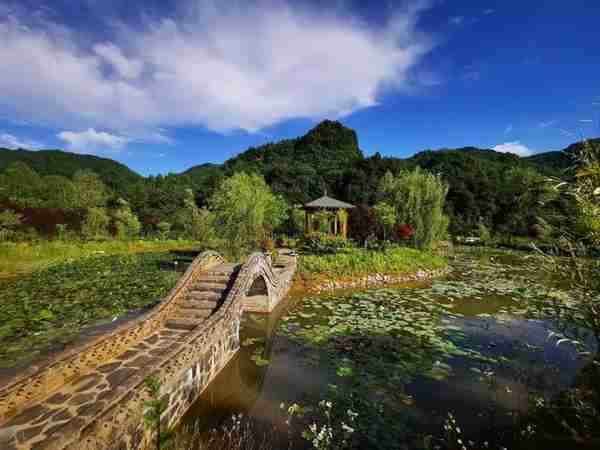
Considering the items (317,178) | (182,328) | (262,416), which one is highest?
(317,178)

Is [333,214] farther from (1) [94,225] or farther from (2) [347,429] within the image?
(1) [94,225]

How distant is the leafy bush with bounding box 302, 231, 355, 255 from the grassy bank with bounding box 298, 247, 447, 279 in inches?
39.7

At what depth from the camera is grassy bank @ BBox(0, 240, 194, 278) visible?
1293cm

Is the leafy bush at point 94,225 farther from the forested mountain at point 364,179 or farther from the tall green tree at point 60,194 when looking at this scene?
the tall green tree at point 60,194

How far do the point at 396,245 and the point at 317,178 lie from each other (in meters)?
27.2

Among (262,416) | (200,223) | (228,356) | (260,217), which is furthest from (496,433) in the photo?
(200,223)

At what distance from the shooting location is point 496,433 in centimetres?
364

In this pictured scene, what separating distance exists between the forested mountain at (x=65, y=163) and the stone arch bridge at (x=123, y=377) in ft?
178

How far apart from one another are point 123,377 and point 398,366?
15.2ft

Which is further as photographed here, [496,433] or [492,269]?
[492,269]

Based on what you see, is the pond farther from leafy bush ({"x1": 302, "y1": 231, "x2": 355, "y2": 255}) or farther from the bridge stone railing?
leafy bush ({"x1": 302, "y1": 231, "x2": 355, "y2": 255})

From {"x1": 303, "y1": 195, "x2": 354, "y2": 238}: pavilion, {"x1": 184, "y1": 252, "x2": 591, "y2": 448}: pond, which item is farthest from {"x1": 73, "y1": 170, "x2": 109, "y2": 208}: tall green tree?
{"x1": 184, "y1": 252, "x2": 591, "y2": 448}: pond

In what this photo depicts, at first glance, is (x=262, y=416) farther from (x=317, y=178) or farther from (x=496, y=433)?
(x=317, y=178)

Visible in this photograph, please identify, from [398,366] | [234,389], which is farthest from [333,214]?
[234,389]
